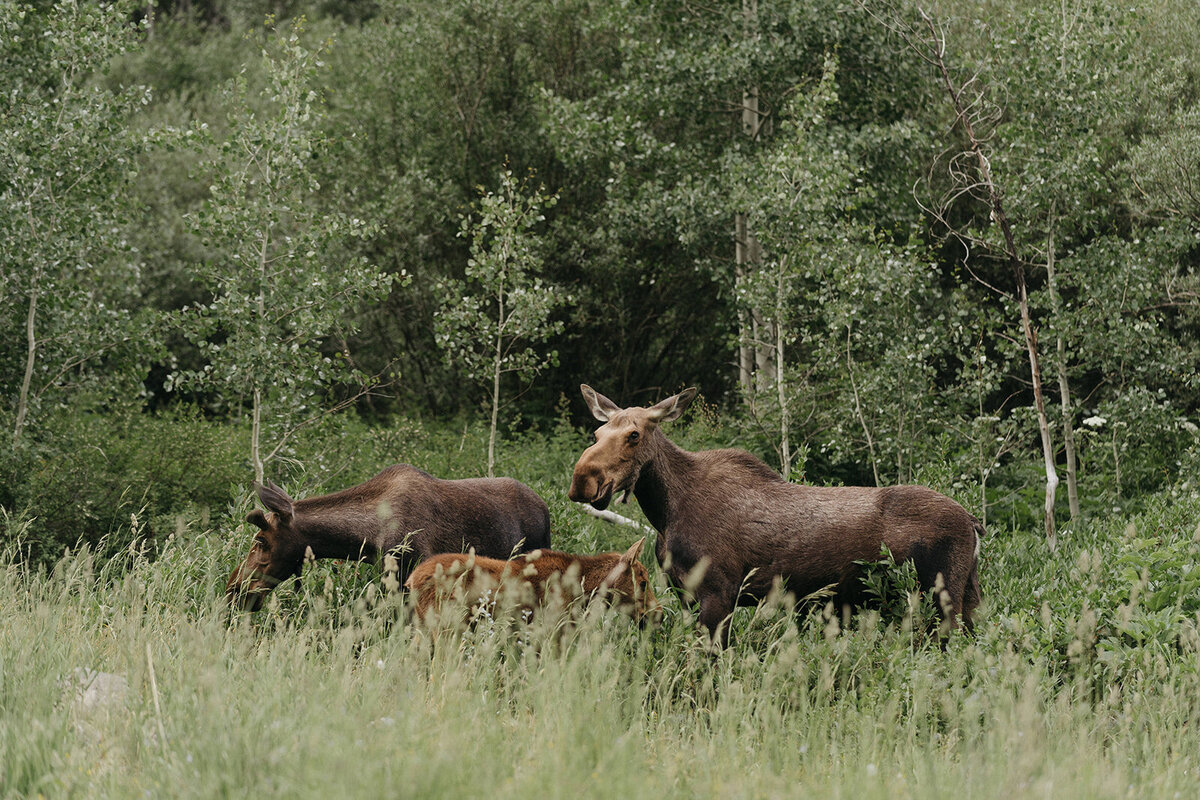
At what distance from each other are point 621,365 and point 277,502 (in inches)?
507

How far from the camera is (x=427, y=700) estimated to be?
16.5ft

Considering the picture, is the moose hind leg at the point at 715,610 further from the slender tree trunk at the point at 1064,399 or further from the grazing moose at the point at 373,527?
the slender tree trunk at the point at 1064,399

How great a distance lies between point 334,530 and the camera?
276 inches

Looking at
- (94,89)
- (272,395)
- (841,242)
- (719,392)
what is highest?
(94,89)

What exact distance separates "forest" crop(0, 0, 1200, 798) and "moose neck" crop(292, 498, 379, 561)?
1.42ft

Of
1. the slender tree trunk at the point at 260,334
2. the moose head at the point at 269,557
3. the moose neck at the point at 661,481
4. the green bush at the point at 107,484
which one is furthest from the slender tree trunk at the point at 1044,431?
the green bush at the point at 107,484

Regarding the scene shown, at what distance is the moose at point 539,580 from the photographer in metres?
6.07

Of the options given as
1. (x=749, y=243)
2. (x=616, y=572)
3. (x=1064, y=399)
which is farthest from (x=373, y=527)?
(x=749, y=243)

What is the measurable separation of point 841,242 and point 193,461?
25.2 feet

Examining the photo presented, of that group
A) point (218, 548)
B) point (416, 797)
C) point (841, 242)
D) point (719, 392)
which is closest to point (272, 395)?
point (218, 548)

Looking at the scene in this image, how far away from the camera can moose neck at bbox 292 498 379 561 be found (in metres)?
6.97

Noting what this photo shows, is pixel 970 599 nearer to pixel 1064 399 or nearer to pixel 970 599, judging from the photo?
pixel 970 599

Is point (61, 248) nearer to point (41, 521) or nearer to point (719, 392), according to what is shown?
point (41, 521)

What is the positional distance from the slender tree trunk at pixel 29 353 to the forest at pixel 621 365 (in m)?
0.05
